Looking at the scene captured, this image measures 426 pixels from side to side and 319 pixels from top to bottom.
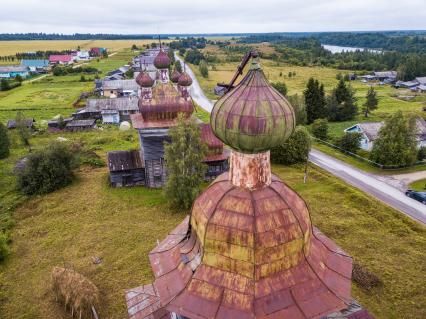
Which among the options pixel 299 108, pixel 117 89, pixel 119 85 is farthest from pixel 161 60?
pixel 119 85

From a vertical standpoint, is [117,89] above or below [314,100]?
above

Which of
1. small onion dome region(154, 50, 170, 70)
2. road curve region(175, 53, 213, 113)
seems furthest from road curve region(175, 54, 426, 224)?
road curve region(175, 53, 213, 113)

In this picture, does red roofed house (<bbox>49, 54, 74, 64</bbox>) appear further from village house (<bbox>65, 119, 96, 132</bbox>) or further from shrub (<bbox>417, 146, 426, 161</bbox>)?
shrub (<bbox>417, 146, 426, 161</bbox>)

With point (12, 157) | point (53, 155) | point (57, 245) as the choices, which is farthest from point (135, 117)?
point (12, 157)

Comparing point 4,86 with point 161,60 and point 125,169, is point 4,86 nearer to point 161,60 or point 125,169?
point 125,169

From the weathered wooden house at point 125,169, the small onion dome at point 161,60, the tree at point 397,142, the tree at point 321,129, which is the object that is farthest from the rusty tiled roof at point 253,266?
the tree at point 321,129

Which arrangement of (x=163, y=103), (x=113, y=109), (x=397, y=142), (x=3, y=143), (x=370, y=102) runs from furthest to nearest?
(x=370, y=102), (x=113, y=109), (x=3, y=143), (x=397, y=142), (x=163, y=103)

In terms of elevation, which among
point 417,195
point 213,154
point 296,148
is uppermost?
point 213,154
